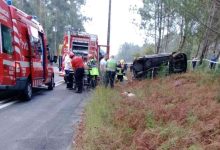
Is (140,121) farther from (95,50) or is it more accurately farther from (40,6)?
(40,6)

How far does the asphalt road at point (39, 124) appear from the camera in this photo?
7.51m

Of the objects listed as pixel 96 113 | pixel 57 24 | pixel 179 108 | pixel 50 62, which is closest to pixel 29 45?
pixel 50 62

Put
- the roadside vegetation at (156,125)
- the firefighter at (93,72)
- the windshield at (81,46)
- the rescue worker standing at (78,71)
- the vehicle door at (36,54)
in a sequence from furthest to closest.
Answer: the windshield at (81,46) < the firefighter at (93,72) < the rescue worker standing at (78,71) < the vehicle door at (36,54) < the roadside vegetation at (156,125)

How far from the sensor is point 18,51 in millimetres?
12648

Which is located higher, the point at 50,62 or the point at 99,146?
the point at 50,62

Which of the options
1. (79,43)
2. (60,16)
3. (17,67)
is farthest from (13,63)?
(60,16)

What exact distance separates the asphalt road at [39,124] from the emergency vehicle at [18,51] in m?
0.69

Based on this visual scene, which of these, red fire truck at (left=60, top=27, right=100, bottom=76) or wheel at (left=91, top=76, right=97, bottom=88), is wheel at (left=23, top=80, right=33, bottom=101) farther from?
red fire truck at (left=60, top=27, right=100, bottom=76)

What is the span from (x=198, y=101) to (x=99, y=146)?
4344 mm

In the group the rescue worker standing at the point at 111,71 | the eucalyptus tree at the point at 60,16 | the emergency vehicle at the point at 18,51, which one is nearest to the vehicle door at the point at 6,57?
the emergency vehicle at the point at 18,51

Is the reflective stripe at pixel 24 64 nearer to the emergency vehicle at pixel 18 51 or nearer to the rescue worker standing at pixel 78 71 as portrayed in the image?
the emergency vehicle at pixel 18 51

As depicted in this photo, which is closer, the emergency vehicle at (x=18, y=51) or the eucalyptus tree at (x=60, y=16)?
the emergency vehicle at (x=18, y=51)

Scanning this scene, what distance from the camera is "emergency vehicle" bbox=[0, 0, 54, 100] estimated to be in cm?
1190

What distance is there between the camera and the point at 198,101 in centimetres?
1021
